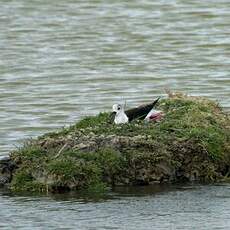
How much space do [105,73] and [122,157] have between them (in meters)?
10.5

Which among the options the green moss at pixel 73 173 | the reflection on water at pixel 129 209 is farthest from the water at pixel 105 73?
the green moss at pixel 73 173

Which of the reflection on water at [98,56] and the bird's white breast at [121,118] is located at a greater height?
the reflection on water at [98,56]

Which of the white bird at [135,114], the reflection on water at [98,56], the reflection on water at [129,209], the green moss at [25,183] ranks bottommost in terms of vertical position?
the reflection on water at [129,209]

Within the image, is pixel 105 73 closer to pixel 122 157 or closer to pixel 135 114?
pixel 135 114

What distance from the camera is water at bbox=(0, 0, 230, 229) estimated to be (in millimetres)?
11617

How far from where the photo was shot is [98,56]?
24984 mm

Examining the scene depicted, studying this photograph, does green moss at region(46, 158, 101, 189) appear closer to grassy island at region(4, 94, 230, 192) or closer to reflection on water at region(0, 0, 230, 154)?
grassy island at region(4, 94, 230, 192)

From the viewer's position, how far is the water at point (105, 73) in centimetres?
1162

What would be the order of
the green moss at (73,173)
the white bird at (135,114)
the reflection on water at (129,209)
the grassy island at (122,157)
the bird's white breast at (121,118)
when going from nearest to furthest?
the reflection on water at (129,209) → the green moss at (73,173) → the grassy island at (122,157) → the bird's white breast at (121,118) → the white bird at (135,114)

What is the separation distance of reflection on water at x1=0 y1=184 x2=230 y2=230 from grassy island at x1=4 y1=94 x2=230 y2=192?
0.66ft

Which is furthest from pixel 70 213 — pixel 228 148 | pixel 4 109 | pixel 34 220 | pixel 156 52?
pixel 156 52

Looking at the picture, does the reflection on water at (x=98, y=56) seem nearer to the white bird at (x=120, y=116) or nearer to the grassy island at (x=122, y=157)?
the white bird at (x=120, y=116)

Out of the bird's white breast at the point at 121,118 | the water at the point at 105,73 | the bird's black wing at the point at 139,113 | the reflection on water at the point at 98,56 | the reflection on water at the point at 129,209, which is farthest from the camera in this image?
the reflection on water at the point at 98,56

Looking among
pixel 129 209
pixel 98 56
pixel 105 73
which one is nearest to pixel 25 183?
pixel 129 209
